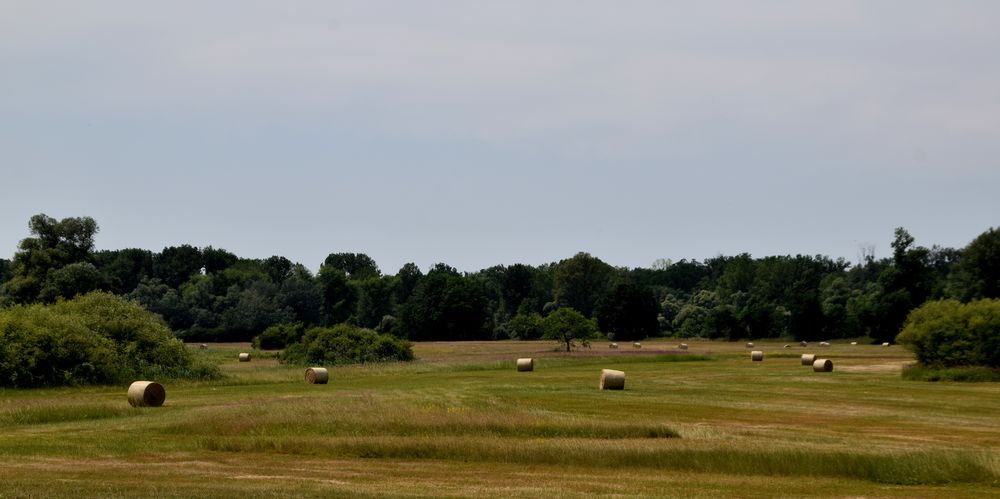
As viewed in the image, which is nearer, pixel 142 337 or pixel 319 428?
pixel 319 428

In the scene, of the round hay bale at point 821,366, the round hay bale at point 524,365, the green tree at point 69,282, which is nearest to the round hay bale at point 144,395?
the round hay bale at point 524,365

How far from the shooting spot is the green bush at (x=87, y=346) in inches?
2231

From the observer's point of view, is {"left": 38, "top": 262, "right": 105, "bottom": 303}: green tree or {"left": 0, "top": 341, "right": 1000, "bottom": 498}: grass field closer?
{"left": 0, "top": 341, "right": 1000, "bottom": 498}: grass field

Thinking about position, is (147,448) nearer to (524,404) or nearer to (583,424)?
(583,424)

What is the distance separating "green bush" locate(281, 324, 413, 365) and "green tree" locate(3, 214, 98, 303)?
3858 centimetres

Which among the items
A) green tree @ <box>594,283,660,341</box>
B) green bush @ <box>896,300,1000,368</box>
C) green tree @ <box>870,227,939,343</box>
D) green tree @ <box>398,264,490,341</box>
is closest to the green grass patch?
green bush @ <box>896,300,1000,368</box>

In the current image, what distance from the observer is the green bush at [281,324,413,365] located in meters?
85.7

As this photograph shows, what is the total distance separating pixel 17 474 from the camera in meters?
24.7

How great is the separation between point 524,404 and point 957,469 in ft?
71.6

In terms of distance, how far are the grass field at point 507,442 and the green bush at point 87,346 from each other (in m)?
2.48

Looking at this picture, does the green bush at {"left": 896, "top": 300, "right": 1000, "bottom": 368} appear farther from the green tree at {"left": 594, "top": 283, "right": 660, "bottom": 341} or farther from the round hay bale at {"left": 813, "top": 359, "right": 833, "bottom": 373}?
the green tree at {"left": 594, "top": 283, "right": 660, "bottom": 341}

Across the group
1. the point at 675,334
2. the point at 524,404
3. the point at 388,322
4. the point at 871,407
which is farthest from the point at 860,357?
the point at 388,322

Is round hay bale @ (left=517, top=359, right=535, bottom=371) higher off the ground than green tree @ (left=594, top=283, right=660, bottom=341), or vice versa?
green tree @ (left=594, top=283, right=660, bottom=341)

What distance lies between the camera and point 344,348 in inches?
3447
